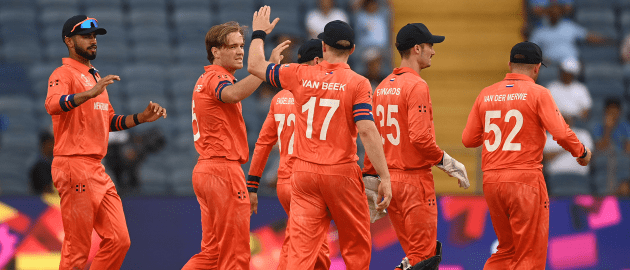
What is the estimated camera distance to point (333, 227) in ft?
28.3

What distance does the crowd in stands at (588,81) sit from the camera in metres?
9.66

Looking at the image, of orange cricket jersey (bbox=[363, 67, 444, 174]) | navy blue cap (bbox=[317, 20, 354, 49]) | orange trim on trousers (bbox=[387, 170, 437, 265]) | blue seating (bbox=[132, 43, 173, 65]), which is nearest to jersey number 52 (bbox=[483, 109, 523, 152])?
orange cricket jersey (bbox=[363, 67, 444, 174])

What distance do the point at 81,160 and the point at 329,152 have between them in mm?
2288

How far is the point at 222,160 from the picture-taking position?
19.9ft

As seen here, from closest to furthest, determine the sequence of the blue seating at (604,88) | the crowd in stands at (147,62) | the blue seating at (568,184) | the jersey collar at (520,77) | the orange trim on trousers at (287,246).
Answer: the jersey collar at (520,77) → the orange trim on trousers at (287,246) → the blue seating at (568,184) → the crowd in stands at (147,62) → the blue seating at (604,88)

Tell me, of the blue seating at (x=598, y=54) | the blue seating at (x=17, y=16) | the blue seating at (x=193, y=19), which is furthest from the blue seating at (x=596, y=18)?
the blue seating at (x=17, y=16)

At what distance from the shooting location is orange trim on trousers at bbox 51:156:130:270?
588 centimetres

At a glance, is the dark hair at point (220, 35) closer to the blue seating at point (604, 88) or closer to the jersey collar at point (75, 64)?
the jersey collar at point (75, 64)

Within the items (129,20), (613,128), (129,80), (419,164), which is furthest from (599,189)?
(129,20)

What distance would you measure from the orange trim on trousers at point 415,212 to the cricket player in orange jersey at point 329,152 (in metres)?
0.76

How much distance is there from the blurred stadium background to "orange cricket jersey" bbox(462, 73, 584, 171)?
2197mm

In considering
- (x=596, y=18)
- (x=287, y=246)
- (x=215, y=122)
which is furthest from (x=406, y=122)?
(x=596, y=18)

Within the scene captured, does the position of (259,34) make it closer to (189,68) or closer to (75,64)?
(75,64)

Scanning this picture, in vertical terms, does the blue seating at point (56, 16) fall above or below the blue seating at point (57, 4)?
below
